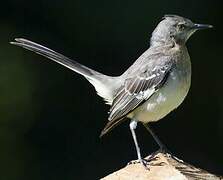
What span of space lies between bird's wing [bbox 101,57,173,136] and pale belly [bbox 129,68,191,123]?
Answer: 0.16ft

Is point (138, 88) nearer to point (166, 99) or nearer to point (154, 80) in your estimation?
point (154, 80)

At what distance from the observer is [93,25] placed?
32.4 ft

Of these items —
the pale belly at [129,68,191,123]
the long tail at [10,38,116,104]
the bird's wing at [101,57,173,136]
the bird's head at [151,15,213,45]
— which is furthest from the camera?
the long tail at [10,38,116,104]

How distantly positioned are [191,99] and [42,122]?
5.73 feet

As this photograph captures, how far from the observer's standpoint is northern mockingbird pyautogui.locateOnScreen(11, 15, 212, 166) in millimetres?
6953

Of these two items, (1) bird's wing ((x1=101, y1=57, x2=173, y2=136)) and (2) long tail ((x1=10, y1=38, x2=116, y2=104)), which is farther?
(2) long tail ((x1=10, y1=38, x2=116, y2=104))

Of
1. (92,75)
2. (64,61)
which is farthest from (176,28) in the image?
(64,61)

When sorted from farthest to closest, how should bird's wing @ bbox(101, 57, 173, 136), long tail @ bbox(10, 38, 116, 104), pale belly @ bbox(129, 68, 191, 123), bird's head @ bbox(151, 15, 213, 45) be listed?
long tail @ bbox(10, 38, 116, 104), bird's head @ bbox(151, 15, 213, 45), bird's wing @ bbox(101, 57, 173, 136), pale belly @ bbox(129, 68, 191, 123)

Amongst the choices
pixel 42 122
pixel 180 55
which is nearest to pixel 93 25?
Result: pixel 42 122

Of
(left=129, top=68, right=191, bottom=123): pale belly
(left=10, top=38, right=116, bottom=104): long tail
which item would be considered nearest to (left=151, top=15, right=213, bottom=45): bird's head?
(left=129, top=68, right=191, bottom=123): pale belly

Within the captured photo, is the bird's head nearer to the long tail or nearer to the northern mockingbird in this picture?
the northern mockingbird

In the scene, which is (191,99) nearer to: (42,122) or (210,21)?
(210,21)

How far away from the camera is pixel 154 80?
711cm

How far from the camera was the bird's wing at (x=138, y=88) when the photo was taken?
7.04 meters
